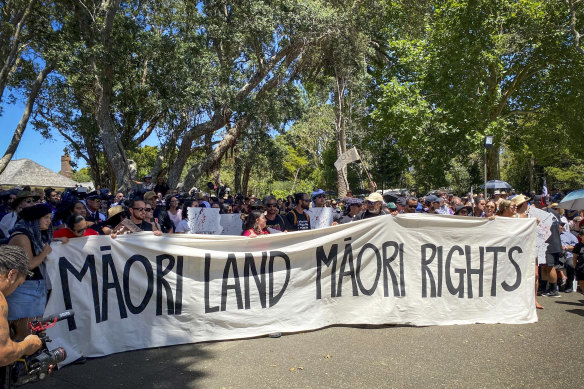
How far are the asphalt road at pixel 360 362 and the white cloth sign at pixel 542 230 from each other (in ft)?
7.38

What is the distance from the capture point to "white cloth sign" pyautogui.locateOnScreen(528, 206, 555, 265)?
297 inches

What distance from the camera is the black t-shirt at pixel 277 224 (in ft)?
22.5

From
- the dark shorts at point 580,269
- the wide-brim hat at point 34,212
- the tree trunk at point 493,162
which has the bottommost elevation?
the dark shorts at point 580,269

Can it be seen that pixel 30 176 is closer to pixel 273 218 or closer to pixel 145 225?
pixel 145 225

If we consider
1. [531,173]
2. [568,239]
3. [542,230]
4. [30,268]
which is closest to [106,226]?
[30,268]

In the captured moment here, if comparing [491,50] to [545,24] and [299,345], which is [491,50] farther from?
[299,345]

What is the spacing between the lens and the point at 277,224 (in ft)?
22.7

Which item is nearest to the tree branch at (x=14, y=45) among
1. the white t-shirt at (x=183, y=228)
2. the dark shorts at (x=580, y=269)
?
the white t-shirt at (x=183, y=228)

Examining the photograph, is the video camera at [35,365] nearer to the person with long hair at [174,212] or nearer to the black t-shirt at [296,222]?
the black t-shirt at [296,222]

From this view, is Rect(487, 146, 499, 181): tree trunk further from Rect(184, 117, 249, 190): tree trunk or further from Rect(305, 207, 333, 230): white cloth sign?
Rect(305, 207, 333, 230): white cloth sign

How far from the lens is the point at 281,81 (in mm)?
18812

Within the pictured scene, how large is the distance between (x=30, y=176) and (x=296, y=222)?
50.2 metres

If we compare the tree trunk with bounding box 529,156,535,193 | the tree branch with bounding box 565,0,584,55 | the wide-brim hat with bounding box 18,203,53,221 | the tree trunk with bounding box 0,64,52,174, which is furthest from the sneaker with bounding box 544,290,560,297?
the tree trunk with bounding box 529,156,535,193

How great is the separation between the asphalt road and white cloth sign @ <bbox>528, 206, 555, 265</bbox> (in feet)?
7.38
